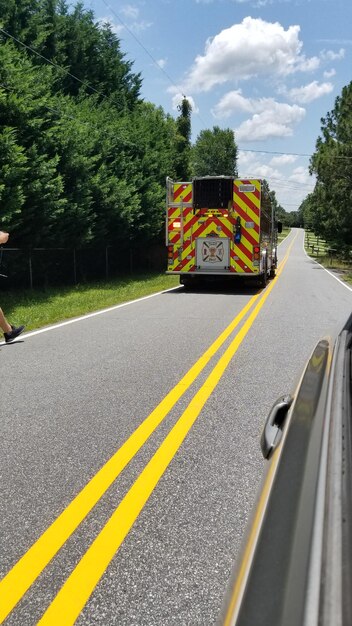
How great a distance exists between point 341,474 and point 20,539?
205cm

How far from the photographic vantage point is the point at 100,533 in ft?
9.59

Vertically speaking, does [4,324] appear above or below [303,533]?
below

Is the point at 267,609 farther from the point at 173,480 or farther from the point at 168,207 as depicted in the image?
the point at 168,207

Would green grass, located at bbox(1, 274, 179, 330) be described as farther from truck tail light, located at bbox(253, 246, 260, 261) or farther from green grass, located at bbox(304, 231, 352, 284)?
green grass, located at bbox(304, 231, 352, 284)

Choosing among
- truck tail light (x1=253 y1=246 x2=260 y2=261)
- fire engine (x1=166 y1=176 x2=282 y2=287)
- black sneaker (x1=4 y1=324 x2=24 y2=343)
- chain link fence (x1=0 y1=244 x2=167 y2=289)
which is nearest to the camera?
black sneaker (x1=4 y1=324 x2=24 y2=343)

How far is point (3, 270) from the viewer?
51.0 ft

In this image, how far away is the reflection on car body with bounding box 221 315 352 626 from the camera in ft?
3.56

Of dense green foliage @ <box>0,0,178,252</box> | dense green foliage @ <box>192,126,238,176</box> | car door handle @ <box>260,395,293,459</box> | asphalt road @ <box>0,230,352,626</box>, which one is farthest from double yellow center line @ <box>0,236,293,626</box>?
dense green foliage @ <box>192,126,238,176</box>

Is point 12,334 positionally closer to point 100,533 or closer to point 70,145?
point 100,533

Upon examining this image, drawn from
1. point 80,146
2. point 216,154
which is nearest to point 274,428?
point 80,146

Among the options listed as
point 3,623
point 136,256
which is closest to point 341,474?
point 3,623

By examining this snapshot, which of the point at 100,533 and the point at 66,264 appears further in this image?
the point at 66,264

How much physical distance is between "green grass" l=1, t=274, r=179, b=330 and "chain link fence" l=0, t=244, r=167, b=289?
721 mm

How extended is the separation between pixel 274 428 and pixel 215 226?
14615 mm
